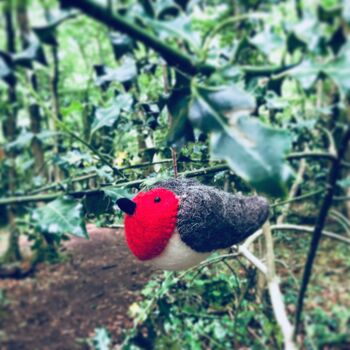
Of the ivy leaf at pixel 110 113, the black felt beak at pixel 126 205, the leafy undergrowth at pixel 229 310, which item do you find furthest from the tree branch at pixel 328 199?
the leafy undergrowth at pixel 229 310

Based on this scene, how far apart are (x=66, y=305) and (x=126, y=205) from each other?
2299 millimetres

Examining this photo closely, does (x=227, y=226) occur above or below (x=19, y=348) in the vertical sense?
above

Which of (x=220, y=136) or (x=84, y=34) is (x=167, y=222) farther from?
(x=84, y=34)

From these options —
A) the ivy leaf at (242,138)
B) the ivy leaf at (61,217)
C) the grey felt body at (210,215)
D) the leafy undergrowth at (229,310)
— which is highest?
the ivy leaf at (242,138)

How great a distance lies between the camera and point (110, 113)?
782 mm

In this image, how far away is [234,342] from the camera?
6.02 ft

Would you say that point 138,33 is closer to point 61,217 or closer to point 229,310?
point 61,217

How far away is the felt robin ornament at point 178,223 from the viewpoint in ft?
2.09

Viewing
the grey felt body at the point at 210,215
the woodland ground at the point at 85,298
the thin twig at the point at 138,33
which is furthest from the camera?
the woodland ground at the point at 85,298

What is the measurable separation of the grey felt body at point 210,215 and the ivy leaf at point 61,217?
269 mm

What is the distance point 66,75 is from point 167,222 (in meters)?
3.81

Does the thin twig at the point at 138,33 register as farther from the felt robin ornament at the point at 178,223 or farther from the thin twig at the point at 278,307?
the thin twig at the point at 278,307

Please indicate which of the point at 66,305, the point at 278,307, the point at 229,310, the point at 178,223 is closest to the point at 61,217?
the point at 178,223

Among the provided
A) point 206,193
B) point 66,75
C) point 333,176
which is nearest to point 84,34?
point 66,75
